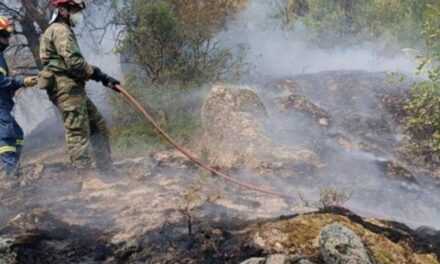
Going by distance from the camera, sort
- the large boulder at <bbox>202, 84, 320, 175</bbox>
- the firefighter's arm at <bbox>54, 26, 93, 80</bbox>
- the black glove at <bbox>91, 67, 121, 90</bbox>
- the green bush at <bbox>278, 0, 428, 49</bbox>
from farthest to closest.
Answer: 1. the green bush at <bbox>278, 0, 428, 49</bbox>
2. the large boulder at <bbox>202, 84, 320, 175</bbox>
3. the black glove at <bbox>91, 67, 121, 90</bbox>
4. the firefighter's arm at <bbox>54, 26, 93, 80</bbox>

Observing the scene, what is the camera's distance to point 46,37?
4.76 m

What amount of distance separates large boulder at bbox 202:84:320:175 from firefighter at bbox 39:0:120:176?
164 centimetres

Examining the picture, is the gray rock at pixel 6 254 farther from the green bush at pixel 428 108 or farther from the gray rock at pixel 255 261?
the green bush at pixel 428 108

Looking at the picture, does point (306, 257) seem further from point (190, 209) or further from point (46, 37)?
point (46, 37)

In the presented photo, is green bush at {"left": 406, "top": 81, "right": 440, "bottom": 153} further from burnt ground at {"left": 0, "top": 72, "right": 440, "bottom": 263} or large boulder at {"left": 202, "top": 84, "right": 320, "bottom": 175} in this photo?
A: large boulder at {"left": 202, "top": 84, "right": 320, "bottom": 175}

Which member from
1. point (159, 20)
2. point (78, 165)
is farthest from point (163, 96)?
point (78, 165)

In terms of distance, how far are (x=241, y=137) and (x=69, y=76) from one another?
279cm

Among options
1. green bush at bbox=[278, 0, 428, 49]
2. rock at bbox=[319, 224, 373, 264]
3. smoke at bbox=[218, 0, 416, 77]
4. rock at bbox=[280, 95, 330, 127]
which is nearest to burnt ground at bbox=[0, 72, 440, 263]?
rock at bbox=[319, 224, 373, 264]

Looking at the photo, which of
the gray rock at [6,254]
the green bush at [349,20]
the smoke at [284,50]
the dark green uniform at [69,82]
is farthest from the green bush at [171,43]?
the green bush at [349,20]

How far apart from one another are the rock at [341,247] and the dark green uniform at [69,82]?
3054mm

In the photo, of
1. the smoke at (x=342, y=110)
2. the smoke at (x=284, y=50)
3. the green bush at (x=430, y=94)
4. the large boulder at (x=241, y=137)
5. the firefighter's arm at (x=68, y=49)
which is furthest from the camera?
the smoke at (x=284, y=50)

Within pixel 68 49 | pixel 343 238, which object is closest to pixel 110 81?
pixel 68 49

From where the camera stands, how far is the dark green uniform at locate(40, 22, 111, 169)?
4.69 m

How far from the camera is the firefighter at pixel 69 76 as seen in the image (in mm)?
4699
